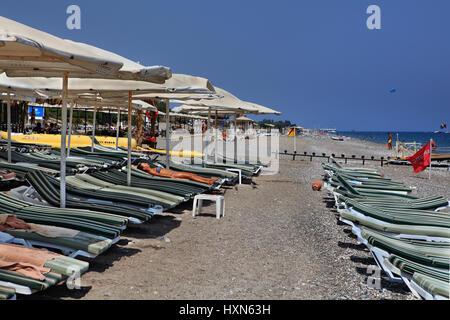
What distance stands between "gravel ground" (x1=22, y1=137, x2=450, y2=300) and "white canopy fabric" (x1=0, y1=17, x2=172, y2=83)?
1.97 m

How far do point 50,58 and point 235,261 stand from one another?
114 inches

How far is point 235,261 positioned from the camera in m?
4.30

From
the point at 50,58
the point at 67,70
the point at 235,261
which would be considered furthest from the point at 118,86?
the point at 235,261

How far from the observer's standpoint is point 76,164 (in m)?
8.97

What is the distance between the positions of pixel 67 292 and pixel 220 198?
3550 mm

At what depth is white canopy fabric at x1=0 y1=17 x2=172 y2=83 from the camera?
3.05m

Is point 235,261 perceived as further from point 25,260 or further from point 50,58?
point 50,58

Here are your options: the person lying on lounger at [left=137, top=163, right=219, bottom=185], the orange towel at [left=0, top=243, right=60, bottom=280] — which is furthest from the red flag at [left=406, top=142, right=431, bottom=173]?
the orange towel at [left=0, top=243, right=60, bottom=280]

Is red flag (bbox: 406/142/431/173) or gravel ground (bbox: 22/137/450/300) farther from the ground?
red flag (bbox: 406/142/431/173)

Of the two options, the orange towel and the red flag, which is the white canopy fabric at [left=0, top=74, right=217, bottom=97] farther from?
the red flag

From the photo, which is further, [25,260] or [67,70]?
[67,70]

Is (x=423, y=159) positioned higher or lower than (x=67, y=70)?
lower

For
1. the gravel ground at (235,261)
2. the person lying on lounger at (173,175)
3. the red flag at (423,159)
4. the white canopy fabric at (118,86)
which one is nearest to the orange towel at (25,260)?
the gravel ground at (235,261)

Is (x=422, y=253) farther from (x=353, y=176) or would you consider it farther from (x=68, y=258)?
(x=353, y=176)
